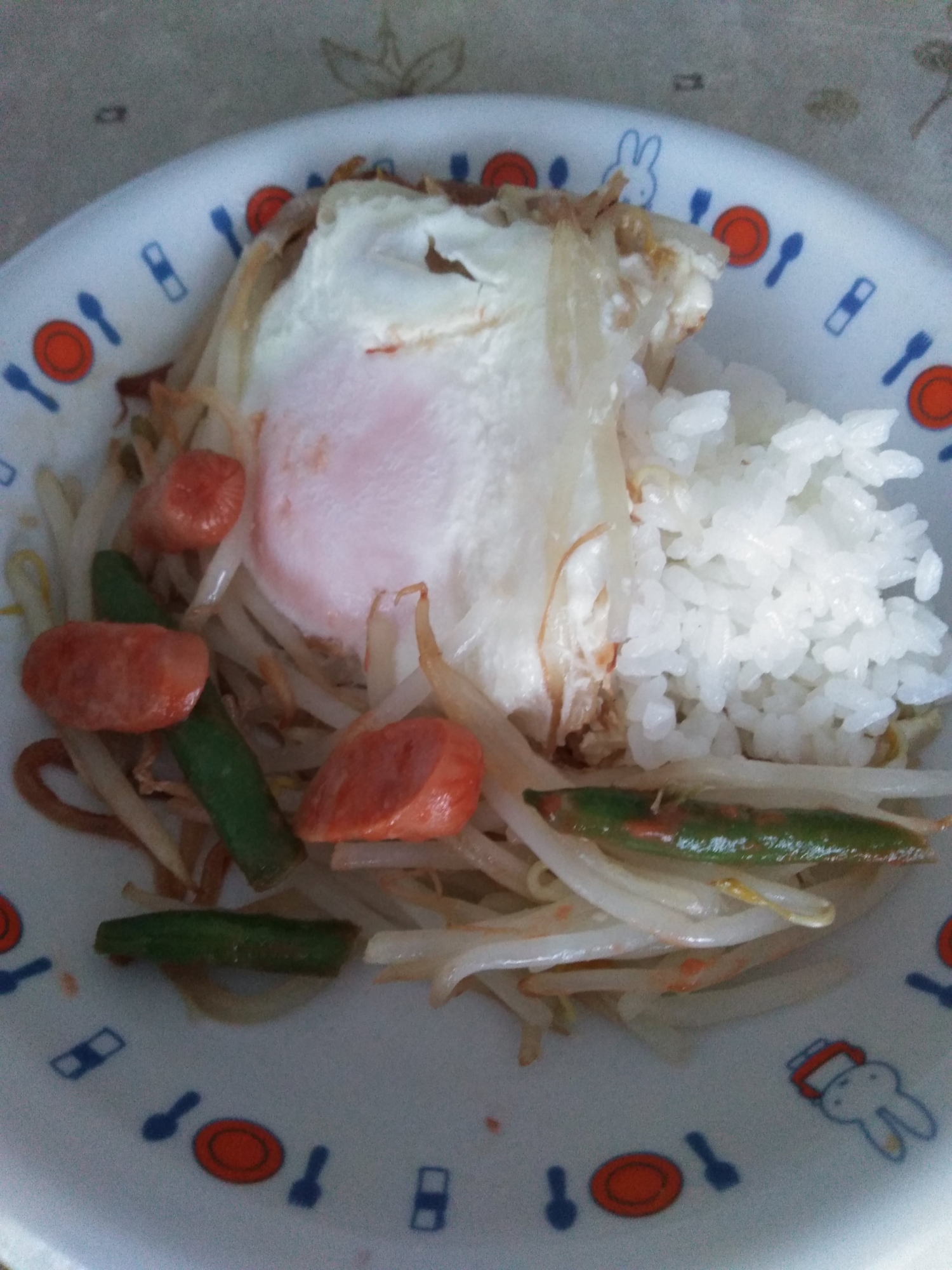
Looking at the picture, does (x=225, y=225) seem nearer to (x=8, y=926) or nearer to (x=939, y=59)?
(x=8, y=926)

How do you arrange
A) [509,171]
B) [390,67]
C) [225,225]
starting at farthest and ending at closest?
1. [390,67]
2. [509,171]
3. [225,225]

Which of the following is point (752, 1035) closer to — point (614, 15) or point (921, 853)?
point (921, 853)

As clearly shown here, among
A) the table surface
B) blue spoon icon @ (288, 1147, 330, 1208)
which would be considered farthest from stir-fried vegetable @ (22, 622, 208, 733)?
the table surface

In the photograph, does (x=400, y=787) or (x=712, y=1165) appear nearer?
(x=712, y=1165)

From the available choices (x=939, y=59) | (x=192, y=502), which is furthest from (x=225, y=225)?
(x=939, y=59)

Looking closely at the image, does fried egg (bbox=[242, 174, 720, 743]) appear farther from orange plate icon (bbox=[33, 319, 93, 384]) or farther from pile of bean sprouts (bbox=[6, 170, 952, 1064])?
orange plate icon (bbox=[33, 319, 93, 384])
